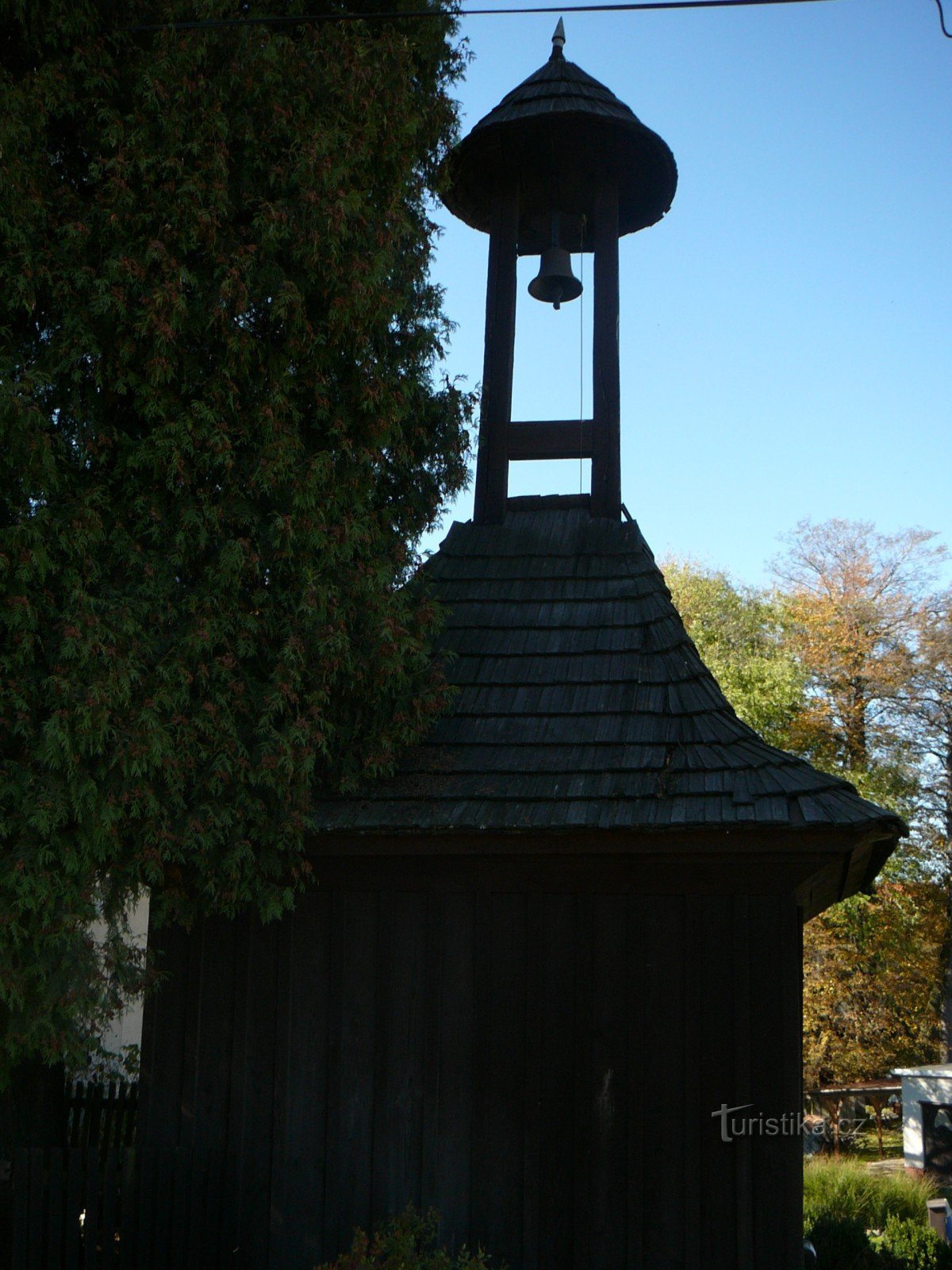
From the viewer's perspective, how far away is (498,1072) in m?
6.11

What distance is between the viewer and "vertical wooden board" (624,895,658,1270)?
5.82 meters

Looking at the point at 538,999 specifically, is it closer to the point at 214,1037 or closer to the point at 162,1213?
the point at 214,1037

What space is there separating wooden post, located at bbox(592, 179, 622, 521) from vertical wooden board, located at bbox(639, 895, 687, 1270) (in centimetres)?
303

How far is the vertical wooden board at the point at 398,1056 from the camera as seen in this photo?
609 centimetres

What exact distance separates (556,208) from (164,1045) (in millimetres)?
6304

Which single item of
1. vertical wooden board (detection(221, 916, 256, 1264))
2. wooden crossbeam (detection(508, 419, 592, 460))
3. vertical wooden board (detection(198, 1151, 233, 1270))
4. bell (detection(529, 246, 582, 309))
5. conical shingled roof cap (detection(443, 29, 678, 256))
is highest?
conical shingled roof cap (detection(443, 29, 678, 256))

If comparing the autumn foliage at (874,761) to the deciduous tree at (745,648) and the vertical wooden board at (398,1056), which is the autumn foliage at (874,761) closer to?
the deciduous tree at (745,648)

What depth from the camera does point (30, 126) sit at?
19.2 feet

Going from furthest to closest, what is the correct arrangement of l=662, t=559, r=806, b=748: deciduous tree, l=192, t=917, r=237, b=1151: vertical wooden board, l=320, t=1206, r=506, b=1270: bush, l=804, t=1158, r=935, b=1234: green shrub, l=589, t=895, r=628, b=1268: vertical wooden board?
l=662, t=559, r=806, b=748: deciduous tree < l=804, t=1158, r=935, b=1234: green shrub < l=192, t=917, r=237, b=1151: vertical wooden board < l=589, t=895, r=628, b=1268: vertical wooden board < l=320, t=1206, r=506, b=1270: bush

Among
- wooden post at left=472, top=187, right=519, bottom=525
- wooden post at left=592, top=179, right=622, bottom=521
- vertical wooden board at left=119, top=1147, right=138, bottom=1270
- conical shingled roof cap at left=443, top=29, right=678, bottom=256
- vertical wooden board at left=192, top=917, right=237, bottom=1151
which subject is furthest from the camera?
conical shingled roof cap at left=443, top=29, right=678, bottom=256

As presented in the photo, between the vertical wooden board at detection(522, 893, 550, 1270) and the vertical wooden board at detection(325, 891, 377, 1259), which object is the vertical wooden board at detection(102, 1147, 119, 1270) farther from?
the vertical wooden board at detection(522, 893, 550, 1270)

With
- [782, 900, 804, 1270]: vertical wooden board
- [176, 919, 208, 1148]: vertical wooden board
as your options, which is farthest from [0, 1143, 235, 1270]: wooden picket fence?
[782, 900, 804, 1270]: vertical wooden board

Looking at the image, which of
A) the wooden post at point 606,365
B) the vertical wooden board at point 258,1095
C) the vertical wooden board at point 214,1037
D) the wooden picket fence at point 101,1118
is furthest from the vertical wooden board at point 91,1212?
the wooden post at point 606,365

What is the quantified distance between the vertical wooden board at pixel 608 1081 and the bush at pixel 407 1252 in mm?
537
